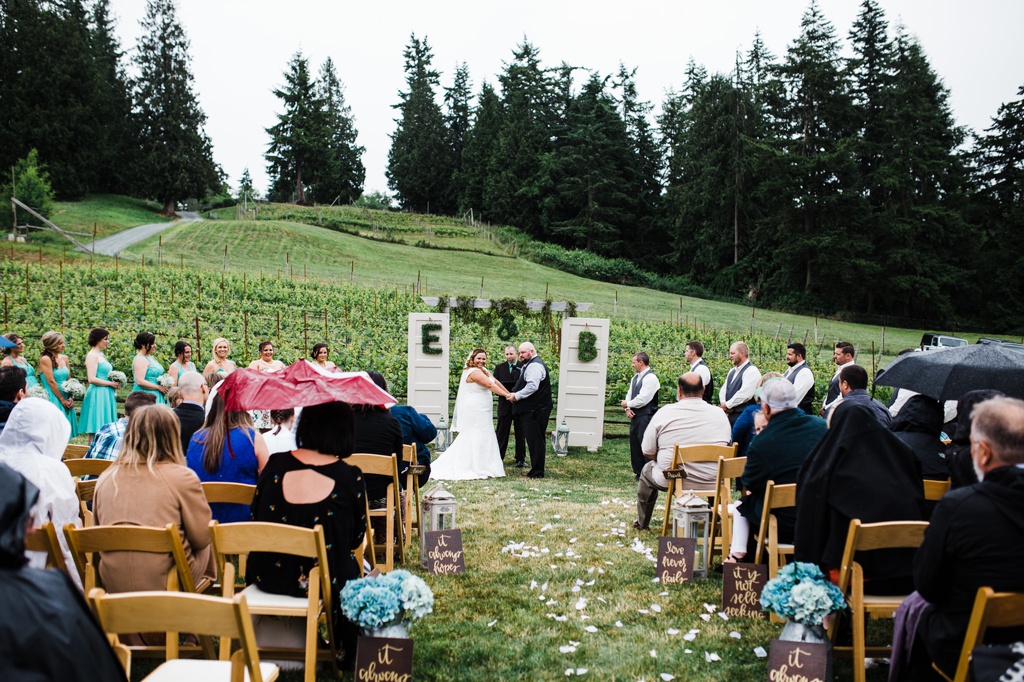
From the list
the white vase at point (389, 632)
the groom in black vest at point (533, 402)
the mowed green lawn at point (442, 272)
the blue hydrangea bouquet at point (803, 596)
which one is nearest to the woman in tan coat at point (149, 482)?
the white vase at point (389, 632)

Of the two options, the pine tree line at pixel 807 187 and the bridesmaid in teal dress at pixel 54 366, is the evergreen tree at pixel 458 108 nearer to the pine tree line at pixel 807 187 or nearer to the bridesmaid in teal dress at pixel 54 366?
the pine tree line at pixel 807 187

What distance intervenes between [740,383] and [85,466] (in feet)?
23.4

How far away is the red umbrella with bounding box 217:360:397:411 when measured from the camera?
3.95 meters

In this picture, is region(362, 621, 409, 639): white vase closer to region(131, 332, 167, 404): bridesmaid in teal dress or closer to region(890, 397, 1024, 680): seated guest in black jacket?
region(890, 397, 1024, 680): seated guest in black jacket

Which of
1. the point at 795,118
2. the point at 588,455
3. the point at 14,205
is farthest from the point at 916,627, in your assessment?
the point at 795,118

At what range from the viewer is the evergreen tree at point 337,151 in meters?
64.1

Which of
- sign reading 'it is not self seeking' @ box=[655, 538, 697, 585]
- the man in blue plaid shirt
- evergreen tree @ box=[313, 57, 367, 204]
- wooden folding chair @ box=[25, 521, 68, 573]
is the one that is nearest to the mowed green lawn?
evergreen tree @ box=[313, 57, 367, 204]

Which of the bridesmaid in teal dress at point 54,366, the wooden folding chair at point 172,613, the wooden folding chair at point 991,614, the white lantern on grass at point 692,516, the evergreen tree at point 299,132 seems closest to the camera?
the wooden folding chair at point 172,613

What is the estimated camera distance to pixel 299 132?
62000 millimetres

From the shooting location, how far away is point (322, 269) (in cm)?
3534

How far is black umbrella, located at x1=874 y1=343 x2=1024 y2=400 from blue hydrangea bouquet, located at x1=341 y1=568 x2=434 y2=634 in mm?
3820

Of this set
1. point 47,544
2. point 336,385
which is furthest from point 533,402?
point 47,544

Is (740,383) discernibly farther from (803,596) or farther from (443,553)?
(803,596)

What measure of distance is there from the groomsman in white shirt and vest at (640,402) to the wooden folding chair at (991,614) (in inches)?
282
